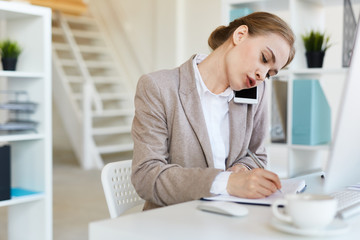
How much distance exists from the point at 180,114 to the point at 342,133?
58cm

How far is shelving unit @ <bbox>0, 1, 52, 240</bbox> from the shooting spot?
104 inches

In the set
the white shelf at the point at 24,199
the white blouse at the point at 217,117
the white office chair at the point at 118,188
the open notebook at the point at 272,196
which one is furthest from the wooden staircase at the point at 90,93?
the open notebook at the point at 272,196

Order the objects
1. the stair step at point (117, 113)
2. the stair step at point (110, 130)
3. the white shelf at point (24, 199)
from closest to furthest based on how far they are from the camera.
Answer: the white shelf at point (24, 199) < the stair step at point (110, 130) < the stair step at point (117, 113)

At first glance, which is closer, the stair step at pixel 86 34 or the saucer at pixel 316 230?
the saucer at pixel 316 230

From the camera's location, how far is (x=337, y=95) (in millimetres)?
5926

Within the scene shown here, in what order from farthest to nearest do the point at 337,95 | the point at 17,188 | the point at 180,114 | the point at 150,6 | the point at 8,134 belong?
1. the point at 150,6
2. the point at 337,95
3. the point at 17,188
4. the point at 8,134
5. the point at 180,114

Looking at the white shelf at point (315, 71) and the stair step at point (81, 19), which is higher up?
the stair step at point (81, 19)

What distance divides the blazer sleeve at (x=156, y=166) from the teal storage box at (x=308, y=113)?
185 cm

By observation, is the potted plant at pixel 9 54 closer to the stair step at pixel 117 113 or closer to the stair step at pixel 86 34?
the stair step at pixel 117 113

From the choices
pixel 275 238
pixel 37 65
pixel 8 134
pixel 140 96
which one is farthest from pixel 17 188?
pixel 275 238

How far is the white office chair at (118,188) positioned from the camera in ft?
4.56

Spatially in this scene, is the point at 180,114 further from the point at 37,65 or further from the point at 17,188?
the point at 17,188

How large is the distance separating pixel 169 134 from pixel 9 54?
62.5 inches

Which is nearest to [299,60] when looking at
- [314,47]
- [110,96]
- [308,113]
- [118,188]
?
[314,47]
